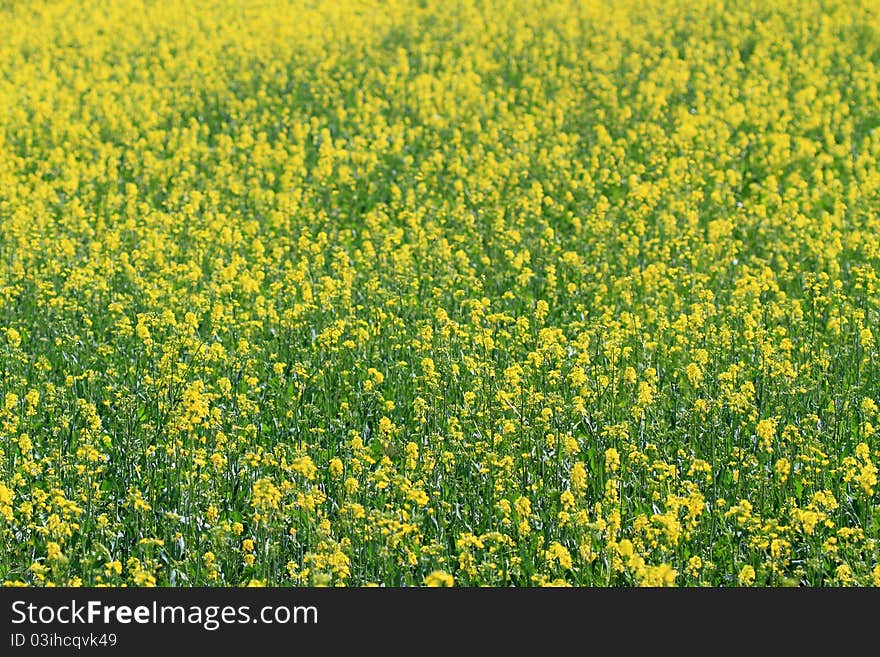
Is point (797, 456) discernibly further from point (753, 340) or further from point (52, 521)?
point (52, 521)

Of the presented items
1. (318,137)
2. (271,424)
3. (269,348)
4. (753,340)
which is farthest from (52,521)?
(318,137)

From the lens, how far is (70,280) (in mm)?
8133

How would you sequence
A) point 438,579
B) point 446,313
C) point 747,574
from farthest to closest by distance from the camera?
point 446,313 → point 747,574 → point 438,579

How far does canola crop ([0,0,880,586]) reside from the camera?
5.37 m

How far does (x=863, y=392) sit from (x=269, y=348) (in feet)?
11.1

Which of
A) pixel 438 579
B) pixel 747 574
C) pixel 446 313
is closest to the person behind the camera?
pixel 438 579

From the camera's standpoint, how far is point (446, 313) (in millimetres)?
7270

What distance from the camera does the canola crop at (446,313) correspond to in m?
5.37

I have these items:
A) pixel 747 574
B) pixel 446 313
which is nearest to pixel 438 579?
pixel 747 574

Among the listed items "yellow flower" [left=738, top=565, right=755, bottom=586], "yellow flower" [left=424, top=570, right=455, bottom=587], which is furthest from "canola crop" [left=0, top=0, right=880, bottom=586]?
"yellow flower" [left=738, top=565, right=755, bottom=586]

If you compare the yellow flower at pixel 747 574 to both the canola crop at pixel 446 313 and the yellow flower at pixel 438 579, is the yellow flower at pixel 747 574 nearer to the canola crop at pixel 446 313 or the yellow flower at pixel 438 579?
the canola crop at pixel 446 313

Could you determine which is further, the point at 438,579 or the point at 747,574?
the point at 747,574

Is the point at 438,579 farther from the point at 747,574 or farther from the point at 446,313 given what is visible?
the point at 446,313

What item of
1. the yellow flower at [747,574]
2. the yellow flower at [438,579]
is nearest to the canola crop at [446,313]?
the yellow flower at [438,579]
